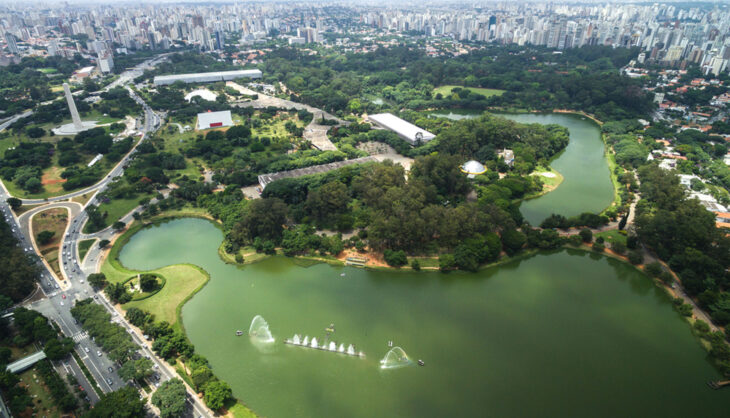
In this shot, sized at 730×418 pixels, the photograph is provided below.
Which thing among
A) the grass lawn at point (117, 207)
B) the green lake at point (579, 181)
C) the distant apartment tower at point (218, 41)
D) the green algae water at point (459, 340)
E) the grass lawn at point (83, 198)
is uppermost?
the distant apartment tower at point (218, 41)

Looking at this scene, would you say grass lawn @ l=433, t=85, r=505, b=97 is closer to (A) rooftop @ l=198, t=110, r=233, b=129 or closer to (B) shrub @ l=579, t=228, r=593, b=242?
(A) rooftop @ l=198, t=110, r=233, b=129

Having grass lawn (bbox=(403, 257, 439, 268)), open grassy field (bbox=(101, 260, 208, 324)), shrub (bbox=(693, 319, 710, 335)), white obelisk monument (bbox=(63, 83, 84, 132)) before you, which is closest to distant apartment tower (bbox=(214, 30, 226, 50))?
white obelisk monument (bbox=(63, 83, 84, 132))

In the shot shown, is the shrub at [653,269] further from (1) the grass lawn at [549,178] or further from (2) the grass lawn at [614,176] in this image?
(1) the grass lawn at [549,178]

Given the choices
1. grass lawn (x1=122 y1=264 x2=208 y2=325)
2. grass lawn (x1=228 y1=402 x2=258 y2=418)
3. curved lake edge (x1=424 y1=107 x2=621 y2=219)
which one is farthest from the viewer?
curved lake edge (x1=424 y1=107 x2=621 y2=219)

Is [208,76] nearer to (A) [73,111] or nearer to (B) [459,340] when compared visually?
(A) [73,111]

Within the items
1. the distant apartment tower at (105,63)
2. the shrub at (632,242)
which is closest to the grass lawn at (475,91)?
the shrub at (632,242)
